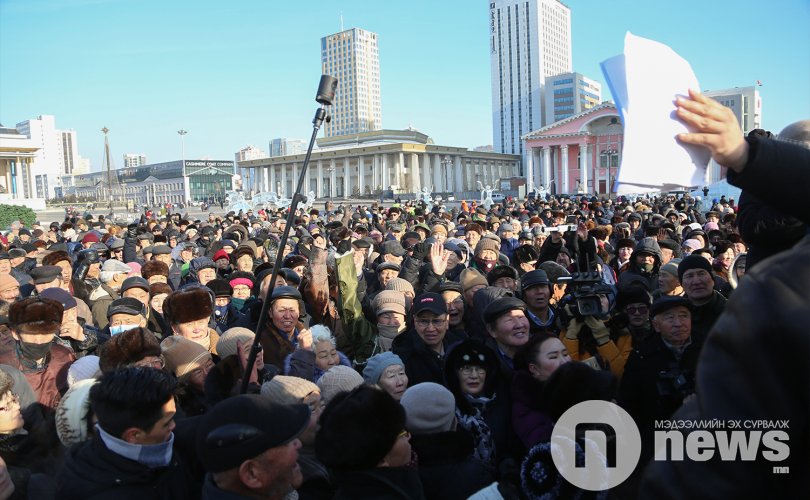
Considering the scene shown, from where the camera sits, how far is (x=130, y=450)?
2.34 metres

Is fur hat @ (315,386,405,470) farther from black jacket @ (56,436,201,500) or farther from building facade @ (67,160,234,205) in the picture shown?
building facade @ (67,160,234,205)

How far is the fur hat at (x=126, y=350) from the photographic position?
11.5 feet

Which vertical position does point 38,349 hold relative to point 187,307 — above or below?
below

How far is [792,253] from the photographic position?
0.98 meters

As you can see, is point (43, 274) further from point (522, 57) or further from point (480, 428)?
point (522, 57)

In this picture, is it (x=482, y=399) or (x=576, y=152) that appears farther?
(x=576, y=152)

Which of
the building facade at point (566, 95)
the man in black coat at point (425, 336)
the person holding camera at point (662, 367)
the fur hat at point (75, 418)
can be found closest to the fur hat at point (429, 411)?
the person holding camera at point (662, 367)

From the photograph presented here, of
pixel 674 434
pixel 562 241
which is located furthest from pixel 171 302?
pixel 562 241

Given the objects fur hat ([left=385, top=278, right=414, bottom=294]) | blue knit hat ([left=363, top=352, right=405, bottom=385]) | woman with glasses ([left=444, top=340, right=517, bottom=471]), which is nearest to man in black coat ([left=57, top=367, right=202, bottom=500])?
blue knit hat ([left=363, top=352, right=405, bottom=385])

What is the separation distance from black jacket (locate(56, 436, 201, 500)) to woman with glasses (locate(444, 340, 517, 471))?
4.84 feet

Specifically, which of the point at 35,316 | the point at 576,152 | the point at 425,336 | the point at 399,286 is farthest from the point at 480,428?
the point at 576,152

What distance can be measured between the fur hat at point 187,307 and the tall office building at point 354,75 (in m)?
137

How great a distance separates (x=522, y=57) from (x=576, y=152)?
57.0 meters

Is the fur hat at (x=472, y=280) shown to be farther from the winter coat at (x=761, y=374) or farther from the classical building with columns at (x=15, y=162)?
the classical building with columns at (x=15, y=162)
